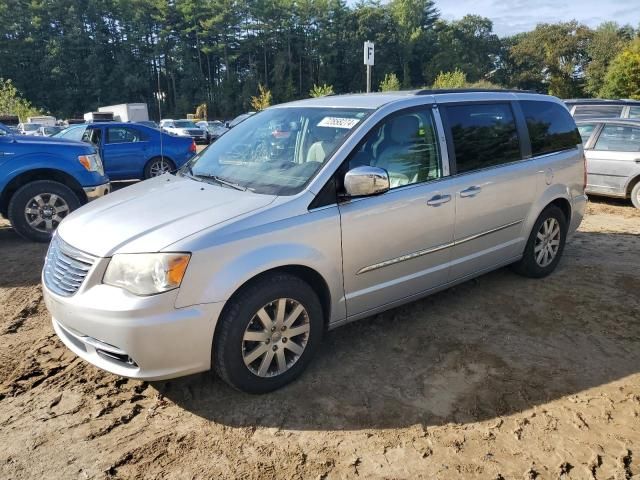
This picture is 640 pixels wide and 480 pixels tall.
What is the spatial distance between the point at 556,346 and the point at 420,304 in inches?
44.8

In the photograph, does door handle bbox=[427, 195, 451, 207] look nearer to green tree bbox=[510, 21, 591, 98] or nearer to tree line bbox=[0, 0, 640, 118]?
tree line bbox=[0, 0, 640, 118]

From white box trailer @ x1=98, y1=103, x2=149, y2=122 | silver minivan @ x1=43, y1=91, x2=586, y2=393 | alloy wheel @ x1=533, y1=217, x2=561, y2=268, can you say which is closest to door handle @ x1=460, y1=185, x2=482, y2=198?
silver minivan @ x1=43, y1=91, x2=586, y2=393

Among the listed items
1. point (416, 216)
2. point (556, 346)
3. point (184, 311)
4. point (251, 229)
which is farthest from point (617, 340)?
point (184, 311)

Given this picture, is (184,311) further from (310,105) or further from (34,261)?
(34,261)

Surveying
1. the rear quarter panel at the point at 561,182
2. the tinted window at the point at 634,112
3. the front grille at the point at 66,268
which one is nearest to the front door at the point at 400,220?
the rear quarter panel at the point at 561,182

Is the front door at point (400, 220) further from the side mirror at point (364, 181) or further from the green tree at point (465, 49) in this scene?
the green tree at point (465, 49)

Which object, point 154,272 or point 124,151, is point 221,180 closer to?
point 154,272

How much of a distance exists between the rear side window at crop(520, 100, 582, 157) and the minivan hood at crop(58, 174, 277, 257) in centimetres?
282

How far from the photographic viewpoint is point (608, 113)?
11.4 metres

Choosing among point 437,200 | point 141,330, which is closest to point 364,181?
point 437,200

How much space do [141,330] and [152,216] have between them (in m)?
0.74

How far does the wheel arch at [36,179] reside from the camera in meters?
6.35

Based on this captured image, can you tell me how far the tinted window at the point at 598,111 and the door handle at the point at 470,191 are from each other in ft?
29.2

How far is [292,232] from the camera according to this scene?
9.75 ft
